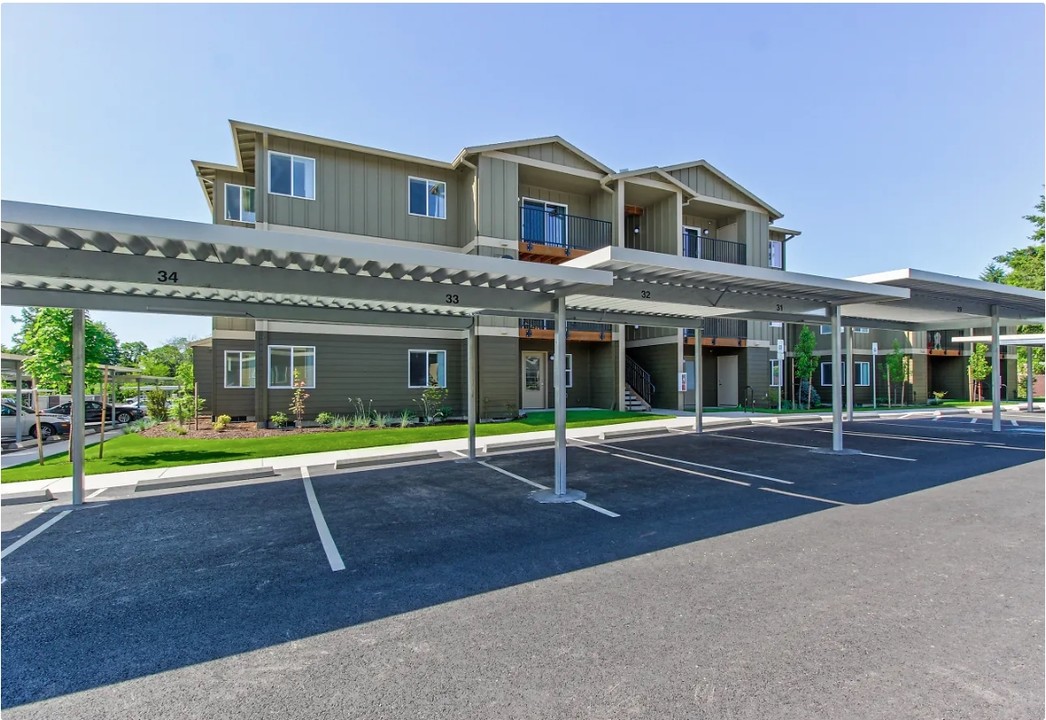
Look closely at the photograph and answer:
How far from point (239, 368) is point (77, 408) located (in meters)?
10.7

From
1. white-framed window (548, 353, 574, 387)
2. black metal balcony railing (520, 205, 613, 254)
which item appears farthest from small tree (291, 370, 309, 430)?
white-framed window (548, 353, 574, 387)

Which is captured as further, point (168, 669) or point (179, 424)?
point (179, 424)

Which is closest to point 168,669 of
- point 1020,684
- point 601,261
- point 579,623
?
point 579,623

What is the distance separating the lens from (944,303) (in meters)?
13.2

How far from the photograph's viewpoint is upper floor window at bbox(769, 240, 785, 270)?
25734 mm

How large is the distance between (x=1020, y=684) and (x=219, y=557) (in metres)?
6.52

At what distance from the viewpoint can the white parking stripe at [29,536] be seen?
5.36 metres

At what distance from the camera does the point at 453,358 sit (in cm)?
1812

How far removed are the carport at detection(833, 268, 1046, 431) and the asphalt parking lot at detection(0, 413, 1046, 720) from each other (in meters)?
4.63

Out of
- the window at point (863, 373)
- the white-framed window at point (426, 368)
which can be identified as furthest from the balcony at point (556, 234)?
the window at point (863, 373)

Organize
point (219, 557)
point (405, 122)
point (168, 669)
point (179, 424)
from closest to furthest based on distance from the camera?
point (168, 669), point (219, 557), point (405, 122), point (179, 424)

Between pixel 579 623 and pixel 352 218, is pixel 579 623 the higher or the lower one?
the lower one

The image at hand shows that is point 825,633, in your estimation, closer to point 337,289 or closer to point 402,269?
point 402,269

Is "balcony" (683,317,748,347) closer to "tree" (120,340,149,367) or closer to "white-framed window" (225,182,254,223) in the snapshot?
"white-framed window" (225,182,254,223)
